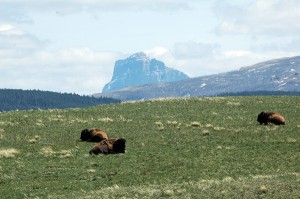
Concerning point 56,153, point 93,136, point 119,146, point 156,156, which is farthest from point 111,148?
point 93,136

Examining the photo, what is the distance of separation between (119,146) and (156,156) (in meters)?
3.49

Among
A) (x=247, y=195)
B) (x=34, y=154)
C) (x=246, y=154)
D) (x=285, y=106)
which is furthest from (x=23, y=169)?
(x=285, y=106)

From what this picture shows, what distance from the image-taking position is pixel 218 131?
5388 cm

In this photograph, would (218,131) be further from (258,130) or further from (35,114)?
(35,114)

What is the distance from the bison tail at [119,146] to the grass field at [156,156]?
0.76 metres

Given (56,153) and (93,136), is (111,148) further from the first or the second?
(93,136)

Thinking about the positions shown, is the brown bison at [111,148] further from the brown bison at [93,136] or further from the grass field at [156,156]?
the brown bison at [93,136]

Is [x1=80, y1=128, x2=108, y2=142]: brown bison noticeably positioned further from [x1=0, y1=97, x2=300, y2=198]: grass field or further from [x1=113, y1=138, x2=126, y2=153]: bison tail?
[x1=113, y1=138, x2=126, y2=153]: bison tail

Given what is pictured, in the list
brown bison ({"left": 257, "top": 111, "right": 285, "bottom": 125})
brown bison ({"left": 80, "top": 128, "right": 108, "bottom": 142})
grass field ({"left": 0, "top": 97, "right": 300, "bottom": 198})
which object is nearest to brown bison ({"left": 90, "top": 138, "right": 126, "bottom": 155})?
grass field ({"left": 0, "top": 97, "right": 300, "bottom": 198})

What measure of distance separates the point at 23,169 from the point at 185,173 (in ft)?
31.2

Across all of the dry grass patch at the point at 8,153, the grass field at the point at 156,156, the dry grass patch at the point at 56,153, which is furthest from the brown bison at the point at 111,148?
the dry grass patch at the point at 8,153

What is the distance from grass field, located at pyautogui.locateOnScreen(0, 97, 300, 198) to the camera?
29470 mm

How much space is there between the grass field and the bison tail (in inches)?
30.0

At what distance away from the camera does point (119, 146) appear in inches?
1730
